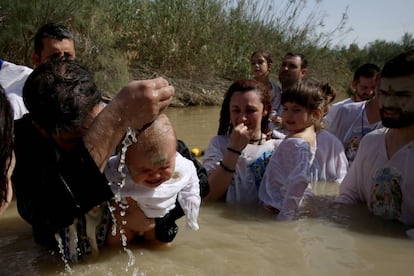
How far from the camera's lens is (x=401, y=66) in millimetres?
3299

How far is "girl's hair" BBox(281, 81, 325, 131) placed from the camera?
3621 mm

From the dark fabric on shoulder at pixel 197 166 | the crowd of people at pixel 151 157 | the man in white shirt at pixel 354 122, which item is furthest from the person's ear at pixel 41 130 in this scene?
the man in white shirt at pixel 354 122

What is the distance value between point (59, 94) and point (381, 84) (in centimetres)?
216

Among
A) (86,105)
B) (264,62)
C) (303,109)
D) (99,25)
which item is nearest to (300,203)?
(303,109)

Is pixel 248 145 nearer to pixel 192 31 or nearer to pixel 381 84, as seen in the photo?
pixel 381 84

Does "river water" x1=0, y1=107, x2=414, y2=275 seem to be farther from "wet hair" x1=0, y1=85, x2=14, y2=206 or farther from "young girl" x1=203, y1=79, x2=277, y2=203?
"wet hair" x1=0, y1=85, x2=14, y2=206

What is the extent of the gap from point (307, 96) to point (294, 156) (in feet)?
1.53

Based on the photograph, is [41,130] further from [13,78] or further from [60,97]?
[13,78]

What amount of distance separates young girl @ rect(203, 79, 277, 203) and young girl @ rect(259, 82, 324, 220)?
0.18 metres

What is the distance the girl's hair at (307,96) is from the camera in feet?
11.9

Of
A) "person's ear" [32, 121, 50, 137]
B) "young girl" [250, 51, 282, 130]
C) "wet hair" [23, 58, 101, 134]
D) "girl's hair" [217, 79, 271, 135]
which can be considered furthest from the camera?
"young girl" [250, 51, 282, 130]

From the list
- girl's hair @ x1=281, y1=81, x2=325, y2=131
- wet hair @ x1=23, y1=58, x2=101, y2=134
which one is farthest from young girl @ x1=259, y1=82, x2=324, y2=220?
wet hair @ x1=23, y1=58, x2=101, y2=134

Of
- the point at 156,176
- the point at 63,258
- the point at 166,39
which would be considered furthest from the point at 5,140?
the point at 166,39

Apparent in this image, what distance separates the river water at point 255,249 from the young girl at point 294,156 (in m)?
0.12
